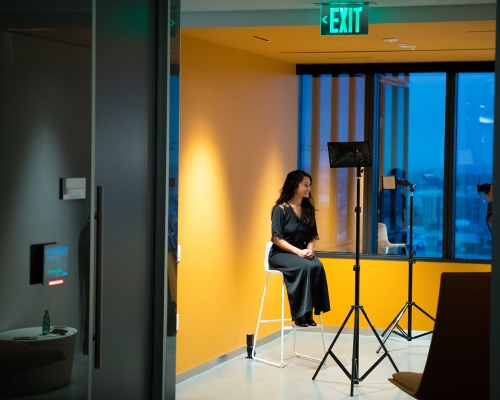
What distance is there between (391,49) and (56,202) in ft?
15.3

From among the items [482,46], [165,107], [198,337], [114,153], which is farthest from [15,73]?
[482,46]

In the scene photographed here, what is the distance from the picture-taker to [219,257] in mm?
7051

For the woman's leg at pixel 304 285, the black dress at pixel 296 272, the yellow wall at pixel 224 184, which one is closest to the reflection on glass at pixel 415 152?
the yellow wall at pixel 224 184

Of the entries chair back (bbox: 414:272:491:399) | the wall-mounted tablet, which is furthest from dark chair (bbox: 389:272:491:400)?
the wall-mounted tablet

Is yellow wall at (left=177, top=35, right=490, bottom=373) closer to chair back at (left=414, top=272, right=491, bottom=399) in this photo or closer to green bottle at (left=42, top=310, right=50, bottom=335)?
chair back at (left=414, top=272, right=491, bottom=399)

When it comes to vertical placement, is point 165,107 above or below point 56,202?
above

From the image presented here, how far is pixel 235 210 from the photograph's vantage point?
24.1 feet

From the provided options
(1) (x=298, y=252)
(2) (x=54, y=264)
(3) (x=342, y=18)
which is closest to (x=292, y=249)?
Answer: (1) (x=298, y=252)

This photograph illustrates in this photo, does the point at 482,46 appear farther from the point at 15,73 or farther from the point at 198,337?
the point at 15,73

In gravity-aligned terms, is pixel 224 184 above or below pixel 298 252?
above

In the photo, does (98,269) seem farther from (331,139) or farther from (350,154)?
(331,139)

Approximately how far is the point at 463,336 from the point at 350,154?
2.77 m

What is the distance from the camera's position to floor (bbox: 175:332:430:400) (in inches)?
238

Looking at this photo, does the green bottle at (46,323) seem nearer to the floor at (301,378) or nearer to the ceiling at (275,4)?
the floor at (301,378)
